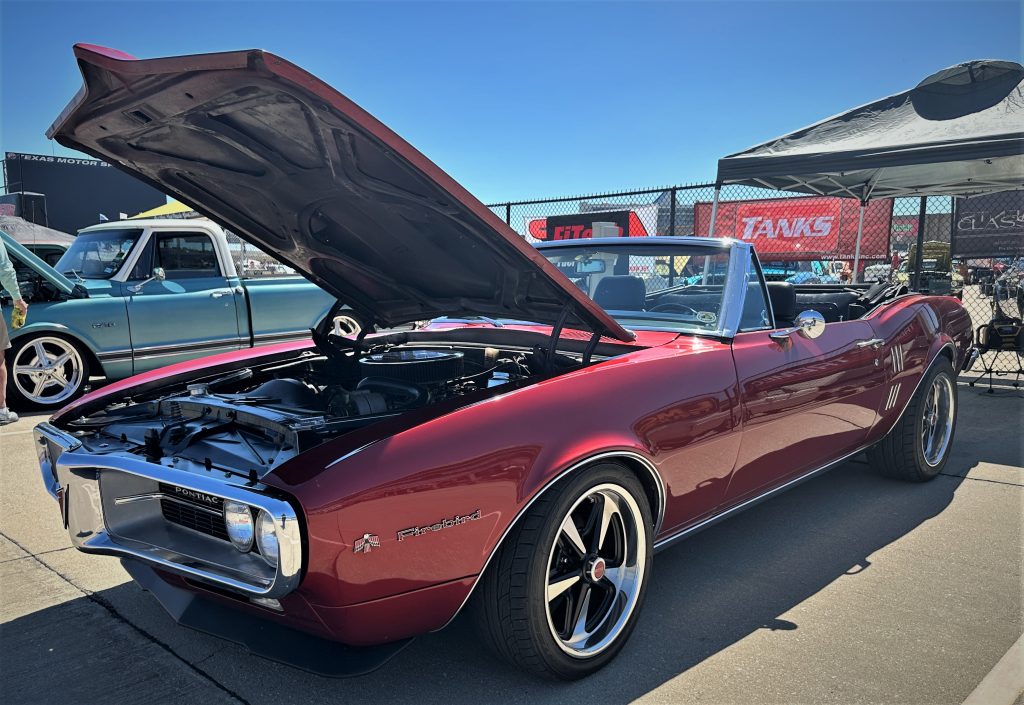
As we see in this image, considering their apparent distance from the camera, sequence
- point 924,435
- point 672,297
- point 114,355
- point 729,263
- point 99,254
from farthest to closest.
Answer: point 99,254 < point 114,355 < point 924,435 < point 672,297 < point 729,263

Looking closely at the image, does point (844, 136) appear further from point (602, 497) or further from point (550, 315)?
point (602, 497)

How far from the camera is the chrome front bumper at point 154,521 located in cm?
176

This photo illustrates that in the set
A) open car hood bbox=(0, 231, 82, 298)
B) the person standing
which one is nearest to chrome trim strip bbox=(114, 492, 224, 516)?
the person standing

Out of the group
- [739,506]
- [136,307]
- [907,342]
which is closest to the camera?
[739,506]

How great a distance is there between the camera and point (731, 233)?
17344mm

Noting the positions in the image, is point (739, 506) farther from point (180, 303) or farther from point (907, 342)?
point (180, 303)

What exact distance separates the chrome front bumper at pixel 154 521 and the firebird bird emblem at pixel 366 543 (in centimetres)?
14

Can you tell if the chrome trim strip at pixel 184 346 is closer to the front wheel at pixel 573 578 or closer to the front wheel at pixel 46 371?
the front wheel at pixel 46 371

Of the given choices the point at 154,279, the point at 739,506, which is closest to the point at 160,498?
the point at 739,506

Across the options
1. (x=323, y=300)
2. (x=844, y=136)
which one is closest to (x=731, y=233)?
(x=844, y=136)

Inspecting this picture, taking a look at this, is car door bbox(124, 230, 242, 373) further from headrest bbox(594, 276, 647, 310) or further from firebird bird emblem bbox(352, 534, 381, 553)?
firebird bird emblem bbox(352, 534, 381, 553)

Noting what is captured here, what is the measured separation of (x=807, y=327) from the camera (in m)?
3.17

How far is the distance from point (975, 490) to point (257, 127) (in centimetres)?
432

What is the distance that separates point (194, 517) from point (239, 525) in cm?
24
